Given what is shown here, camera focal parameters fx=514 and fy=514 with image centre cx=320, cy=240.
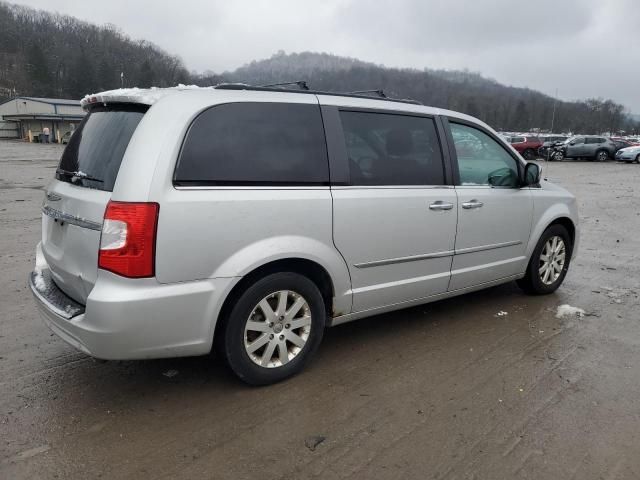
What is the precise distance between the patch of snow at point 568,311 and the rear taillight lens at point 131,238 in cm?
365

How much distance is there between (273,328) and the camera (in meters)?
3.21

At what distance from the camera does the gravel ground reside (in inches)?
100

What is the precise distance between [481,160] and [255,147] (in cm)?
223

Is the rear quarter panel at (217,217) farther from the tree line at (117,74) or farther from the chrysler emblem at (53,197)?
the tree line at (117,74)

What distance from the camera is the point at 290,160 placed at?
323cm

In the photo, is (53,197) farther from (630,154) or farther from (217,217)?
(630,154)

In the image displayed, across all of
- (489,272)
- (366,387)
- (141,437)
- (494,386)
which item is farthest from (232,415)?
(489,272)

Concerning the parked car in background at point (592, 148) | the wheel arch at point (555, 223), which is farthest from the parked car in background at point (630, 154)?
the wheel arch at point (555, 223)

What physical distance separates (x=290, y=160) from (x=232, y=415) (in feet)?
5.14

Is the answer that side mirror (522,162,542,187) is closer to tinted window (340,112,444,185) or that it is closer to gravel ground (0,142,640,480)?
tinted window (340,112,444,185)

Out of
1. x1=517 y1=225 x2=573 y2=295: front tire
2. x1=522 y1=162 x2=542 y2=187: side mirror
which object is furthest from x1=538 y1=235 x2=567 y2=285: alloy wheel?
x1=522 y1=162 x2=542 y2=187: side mirror

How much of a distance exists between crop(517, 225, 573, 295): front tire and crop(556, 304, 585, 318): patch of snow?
339 mm

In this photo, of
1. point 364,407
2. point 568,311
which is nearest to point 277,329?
point 364,407

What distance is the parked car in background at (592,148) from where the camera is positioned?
33812 millimetres
